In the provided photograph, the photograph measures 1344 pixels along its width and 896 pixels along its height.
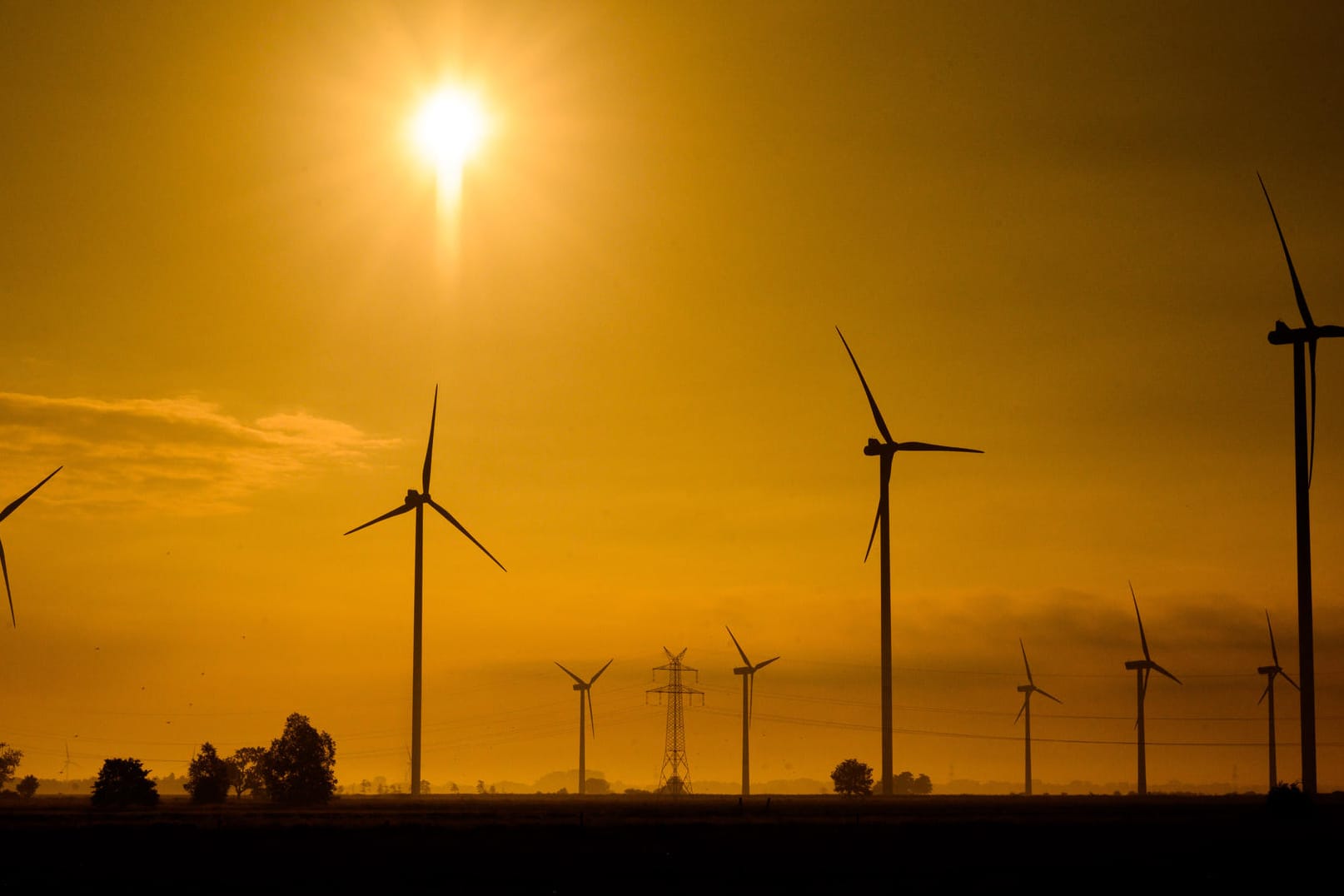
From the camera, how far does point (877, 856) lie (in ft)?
293

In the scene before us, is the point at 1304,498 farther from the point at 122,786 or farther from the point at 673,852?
the point at 122,786

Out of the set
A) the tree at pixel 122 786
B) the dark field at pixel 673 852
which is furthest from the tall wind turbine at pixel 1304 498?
the tree at pixel 122 786

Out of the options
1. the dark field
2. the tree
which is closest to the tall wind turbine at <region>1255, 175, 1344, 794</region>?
the dark field

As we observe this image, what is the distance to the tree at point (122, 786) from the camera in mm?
179500

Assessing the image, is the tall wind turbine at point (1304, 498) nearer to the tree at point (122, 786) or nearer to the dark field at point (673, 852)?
the dark field at point (673, 852)

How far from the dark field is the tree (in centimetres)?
3398

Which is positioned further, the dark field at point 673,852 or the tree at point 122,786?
the tree at point 122,786

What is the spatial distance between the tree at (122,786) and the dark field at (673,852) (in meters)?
34.0

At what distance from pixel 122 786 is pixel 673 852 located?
350 ft

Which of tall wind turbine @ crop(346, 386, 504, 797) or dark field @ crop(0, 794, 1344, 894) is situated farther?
tall wind turbine @ crop(346, 386, 504, 797)

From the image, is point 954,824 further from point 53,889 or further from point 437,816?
point 53,889

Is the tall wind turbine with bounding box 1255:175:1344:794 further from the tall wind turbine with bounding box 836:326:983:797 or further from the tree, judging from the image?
the tree

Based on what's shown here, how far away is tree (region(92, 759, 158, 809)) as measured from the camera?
17950 centimetres

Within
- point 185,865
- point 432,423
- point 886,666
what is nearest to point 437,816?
point 886,666
